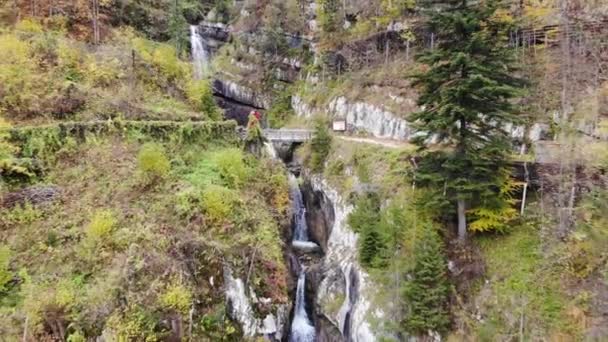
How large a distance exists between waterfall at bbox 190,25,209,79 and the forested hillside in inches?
813

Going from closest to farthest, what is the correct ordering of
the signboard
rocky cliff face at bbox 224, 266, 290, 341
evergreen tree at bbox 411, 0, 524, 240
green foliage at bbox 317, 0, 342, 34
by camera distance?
rocky cliff face at bbox 224, 266, 290, 341 → evergreen tree at bbox 411, 0, 524, 240 → the signboard → green foliage at bbox 317, 0, 342, 34

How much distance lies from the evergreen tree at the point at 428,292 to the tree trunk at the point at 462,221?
6.39ft

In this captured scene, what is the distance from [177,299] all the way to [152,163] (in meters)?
6.33

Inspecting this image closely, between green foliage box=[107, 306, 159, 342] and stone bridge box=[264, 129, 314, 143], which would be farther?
stone bridge box=[264, 129, 314, 143]

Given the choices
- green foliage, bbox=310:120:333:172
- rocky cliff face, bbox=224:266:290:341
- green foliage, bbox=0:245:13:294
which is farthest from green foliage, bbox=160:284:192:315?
green foliage, bbox=310:120:333:172

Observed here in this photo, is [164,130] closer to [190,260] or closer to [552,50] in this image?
[190,260]

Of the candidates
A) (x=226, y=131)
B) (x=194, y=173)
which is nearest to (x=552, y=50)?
(x=226, y=131)

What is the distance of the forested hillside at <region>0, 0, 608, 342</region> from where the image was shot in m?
12.9

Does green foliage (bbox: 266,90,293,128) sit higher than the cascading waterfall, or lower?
higher

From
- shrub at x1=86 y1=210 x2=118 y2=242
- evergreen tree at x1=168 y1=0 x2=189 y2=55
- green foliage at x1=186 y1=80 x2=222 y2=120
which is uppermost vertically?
evergreen tree at x1=168 y1=0 x2=189 y2=55

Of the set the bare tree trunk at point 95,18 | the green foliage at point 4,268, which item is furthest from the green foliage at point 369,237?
the bare tree trunk at point 95,18

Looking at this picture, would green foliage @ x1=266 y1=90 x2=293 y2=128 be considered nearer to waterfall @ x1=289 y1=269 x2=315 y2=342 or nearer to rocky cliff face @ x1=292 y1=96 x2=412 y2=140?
rocky cliff face @ x1=292 y1=96 x2=412 y2=140

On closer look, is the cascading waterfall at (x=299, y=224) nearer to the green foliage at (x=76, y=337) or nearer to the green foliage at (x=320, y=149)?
the green foliage at (x=320, y=149)

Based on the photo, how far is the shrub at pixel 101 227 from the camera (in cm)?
1383
